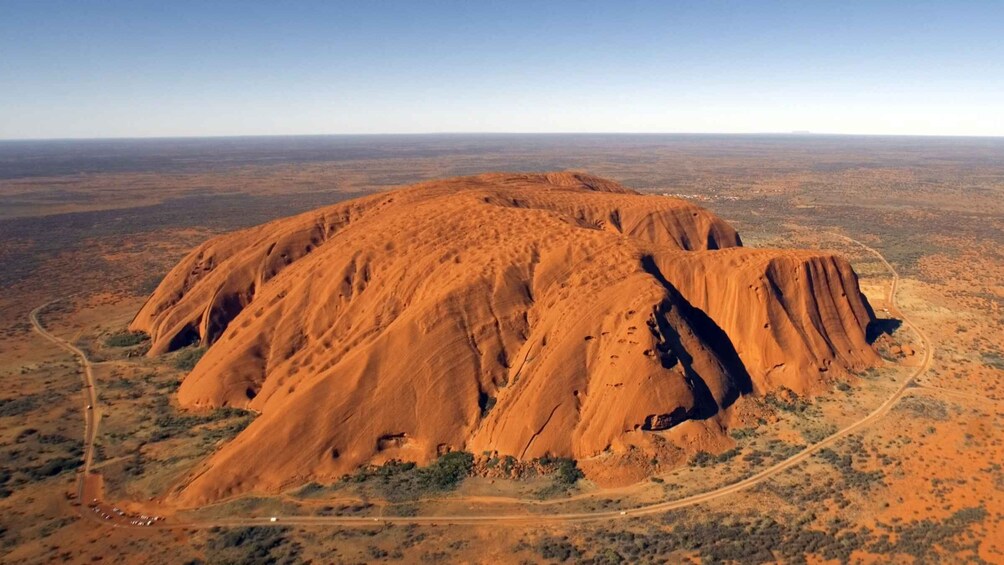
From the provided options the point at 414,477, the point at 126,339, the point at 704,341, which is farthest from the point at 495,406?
the point at 126,339

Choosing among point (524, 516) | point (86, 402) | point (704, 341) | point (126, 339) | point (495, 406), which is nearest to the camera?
point (524, 516)

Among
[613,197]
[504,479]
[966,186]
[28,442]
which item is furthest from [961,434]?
[966,186]

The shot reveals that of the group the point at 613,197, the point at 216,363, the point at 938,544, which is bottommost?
the point at 938,544

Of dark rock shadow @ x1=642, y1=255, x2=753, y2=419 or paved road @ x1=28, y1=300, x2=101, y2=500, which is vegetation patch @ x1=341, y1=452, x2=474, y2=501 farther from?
paved road @ x1=28, y1=300, x2=101, y2=500

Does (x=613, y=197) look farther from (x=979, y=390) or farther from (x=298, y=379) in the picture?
(x=298, y=379)

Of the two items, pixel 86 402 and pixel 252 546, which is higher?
pixel 86 402

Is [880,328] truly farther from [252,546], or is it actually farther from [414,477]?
[252,546]
